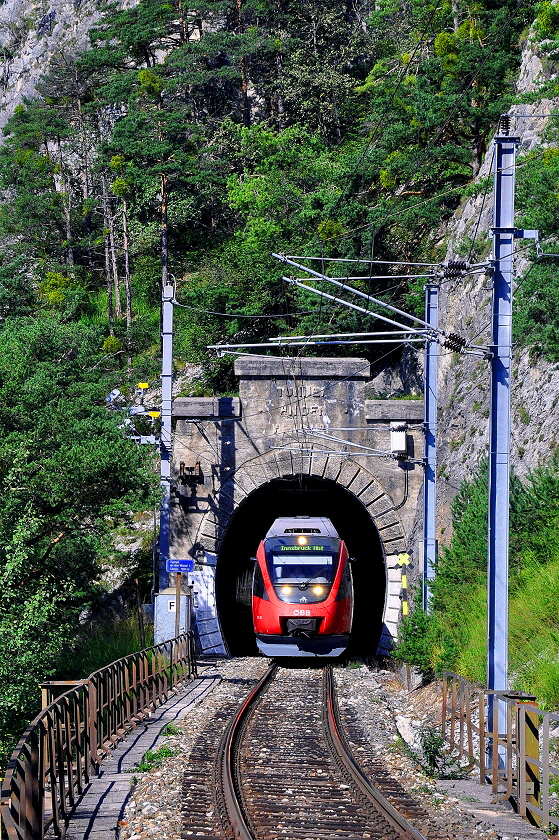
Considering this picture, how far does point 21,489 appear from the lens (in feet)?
63.5

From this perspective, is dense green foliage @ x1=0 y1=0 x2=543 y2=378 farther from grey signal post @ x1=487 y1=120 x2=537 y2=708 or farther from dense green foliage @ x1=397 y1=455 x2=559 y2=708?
grey signal post @ x1=487 y1=120 x2=537 y2=708

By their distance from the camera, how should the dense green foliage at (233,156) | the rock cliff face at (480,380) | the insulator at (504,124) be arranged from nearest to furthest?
1. the insulator at (504,124)
2. the rock cliff face at (480,380)
3. the dense green foliage at (233,156)

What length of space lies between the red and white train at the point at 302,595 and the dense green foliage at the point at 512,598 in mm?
2744

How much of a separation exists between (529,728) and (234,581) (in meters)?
25.3

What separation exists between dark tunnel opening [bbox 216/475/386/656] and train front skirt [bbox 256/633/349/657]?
914cm

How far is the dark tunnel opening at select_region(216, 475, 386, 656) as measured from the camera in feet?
103

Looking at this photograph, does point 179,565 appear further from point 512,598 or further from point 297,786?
point 297,786

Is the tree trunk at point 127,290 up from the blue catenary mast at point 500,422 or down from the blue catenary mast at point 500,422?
up

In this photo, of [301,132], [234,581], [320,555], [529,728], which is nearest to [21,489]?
[320,555]

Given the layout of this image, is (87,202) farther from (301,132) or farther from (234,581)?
(234,581)

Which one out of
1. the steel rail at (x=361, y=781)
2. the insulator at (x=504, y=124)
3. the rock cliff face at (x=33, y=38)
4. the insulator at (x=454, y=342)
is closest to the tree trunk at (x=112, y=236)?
the rock cliff face at (x=33, y=38)

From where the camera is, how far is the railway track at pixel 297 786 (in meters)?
8.80

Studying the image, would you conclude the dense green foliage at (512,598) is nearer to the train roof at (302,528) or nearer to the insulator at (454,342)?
the insulator at (454,342)

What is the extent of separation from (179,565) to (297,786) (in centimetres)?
1113
